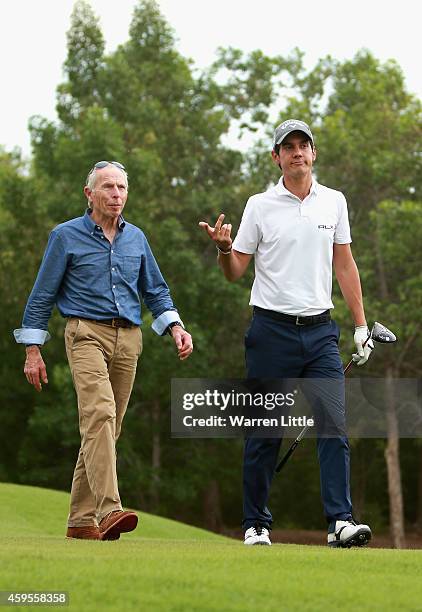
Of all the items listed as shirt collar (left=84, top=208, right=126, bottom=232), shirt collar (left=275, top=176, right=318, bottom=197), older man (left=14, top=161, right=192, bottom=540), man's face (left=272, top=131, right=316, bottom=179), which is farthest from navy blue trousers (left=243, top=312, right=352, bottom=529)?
shirt collar (left=84, top=208, right=126, bottom=232)

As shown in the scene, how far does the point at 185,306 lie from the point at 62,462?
6696 mm

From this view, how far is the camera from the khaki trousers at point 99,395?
7035mm

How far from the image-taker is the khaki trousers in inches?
277

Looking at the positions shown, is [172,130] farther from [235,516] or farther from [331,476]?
[331,476]

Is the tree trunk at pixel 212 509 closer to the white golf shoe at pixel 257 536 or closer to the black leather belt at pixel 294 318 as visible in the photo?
the white golf shoe at pixel 257 536

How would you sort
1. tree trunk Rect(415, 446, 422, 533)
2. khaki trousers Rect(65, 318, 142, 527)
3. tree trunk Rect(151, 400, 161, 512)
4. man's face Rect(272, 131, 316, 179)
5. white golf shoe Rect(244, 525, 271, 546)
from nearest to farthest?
khaki trousers Rect(65, 318, 142, 527)
white golf shoe Rect(244, 525, 271, 546)
man's face Rect(272, 131, 316, 179)
tree trunk Rect(151, 400, 161, 512)
tree trunk Rect(415, 446, 422, 533)

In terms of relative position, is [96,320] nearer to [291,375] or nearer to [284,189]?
[291,375]

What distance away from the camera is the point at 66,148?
30.3 meters

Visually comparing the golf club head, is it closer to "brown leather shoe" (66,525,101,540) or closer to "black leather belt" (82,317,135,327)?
"black leather belt" (82,317,135,327)

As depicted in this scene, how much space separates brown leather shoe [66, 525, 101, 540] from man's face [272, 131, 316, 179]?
2.66 metres

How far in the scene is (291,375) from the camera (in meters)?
7.16

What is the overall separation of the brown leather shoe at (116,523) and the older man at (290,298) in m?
0.78

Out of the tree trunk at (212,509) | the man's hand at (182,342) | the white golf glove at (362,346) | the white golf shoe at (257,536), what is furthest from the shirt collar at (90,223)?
the tree trunk at (212,509)

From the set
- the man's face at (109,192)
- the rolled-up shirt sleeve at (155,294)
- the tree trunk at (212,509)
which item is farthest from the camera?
the tree trunk at (212,509)
